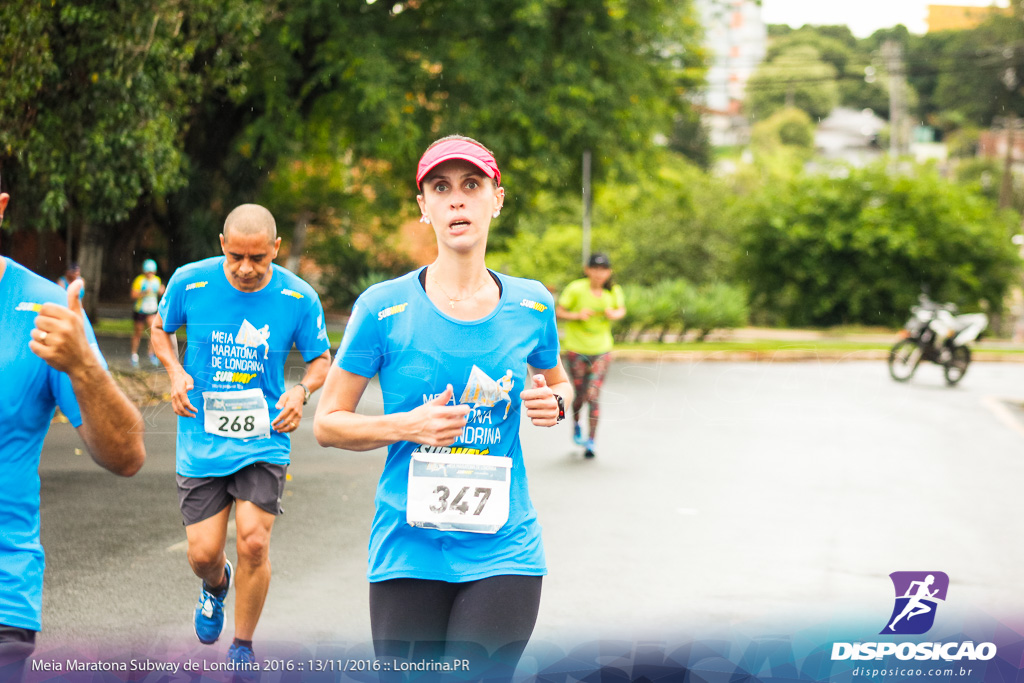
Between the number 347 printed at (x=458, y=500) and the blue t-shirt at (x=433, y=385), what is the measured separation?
6cm

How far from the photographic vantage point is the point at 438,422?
237 cm

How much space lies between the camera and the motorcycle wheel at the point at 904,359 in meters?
16.2

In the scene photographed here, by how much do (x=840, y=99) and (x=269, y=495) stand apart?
51.2 metres

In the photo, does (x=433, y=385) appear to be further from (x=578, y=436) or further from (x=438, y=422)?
(x=578, y=436)

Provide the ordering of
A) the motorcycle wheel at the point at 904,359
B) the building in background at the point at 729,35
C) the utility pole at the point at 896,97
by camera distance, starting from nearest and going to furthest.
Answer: the motorcycle wheel at the point at 904,359 < the building in background at the point at 729,35 < the utility pole at the point at 896,97

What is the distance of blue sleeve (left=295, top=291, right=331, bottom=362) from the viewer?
4.17 meters

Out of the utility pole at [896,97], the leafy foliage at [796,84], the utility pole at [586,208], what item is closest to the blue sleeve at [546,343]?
the utility pole at [586,208]

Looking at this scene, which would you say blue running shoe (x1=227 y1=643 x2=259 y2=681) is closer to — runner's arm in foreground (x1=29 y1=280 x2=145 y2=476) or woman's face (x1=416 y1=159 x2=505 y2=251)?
runner's arm in foreground (x1=29 y1=280 x2=145 y2=476)

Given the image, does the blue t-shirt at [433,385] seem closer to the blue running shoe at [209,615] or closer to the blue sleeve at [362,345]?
the blue sleeve at [362,345]

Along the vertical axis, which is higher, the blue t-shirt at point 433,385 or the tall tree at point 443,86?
the tall tree at point 443,86

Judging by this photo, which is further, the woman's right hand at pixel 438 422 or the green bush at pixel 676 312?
the green bush at pixel 676 312

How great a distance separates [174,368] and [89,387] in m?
2.17

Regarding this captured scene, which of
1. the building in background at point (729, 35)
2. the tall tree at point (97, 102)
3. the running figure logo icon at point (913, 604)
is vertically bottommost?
the running figure logo icon at point (913, 604)

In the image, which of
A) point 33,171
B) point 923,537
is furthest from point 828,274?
point 33,171
